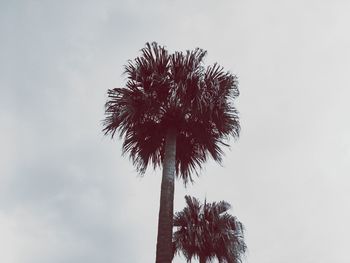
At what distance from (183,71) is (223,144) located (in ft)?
8.84

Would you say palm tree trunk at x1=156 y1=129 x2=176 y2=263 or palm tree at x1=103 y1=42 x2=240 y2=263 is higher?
palm tree at x1=103 y1=42 x2=240 y2=263

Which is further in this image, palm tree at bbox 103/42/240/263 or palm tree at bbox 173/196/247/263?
palm tree at bbox 173/196/247/263

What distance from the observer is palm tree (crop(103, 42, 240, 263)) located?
12.4m

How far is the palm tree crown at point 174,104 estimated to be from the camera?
40.8ft

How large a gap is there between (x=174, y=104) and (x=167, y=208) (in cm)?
321

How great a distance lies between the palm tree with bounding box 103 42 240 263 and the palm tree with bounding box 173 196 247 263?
23.3ft

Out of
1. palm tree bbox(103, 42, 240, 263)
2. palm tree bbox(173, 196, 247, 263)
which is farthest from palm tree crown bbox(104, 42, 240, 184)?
palm tree bbox(173, 196, 247, 263)

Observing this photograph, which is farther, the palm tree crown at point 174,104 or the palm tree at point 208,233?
the palm tree at point 208,233

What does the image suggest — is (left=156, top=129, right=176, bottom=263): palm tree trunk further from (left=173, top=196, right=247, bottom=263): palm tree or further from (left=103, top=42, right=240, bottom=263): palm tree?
(left=173, top=196, right=247, bottom=263): palm tree

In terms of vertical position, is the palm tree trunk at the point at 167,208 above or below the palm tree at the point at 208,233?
below

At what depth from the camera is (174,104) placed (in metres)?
12.2

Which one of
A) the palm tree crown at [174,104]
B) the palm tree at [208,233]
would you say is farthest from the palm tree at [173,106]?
the palm tree at [208,233]

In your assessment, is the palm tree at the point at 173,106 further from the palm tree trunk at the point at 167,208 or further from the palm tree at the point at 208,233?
the palm tree at the point at 208,233

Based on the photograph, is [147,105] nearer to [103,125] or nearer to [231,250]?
[103,125]
